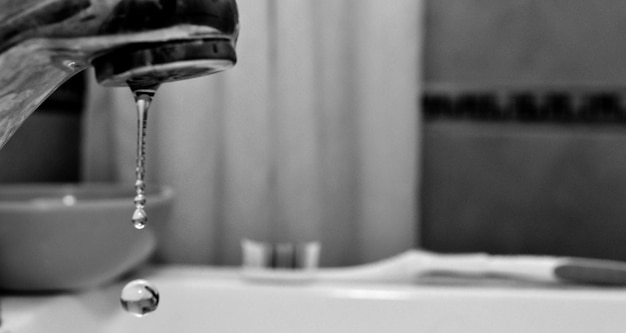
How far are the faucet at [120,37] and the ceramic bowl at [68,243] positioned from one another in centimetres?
32

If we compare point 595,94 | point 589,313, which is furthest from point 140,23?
point 595,94

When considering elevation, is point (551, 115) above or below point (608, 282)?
above

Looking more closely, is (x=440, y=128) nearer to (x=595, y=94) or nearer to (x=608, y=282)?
(x=595, y=94)

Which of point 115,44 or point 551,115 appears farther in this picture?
point 551,115

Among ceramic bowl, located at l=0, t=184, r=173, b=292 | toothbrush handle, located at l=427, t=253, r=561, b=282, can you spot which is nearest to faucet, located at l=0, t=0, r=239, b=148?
ceramic bowl, located at l=0, t=184, r=173, b=292

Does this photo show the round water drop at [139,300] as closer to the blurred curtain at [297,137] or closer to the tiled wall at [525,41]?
the blurred curtain at [297,137]

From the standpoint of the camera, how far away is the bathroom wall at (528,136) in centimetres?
104

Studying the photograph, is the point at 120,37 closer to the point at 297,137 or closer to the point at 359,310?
the point at 359,310

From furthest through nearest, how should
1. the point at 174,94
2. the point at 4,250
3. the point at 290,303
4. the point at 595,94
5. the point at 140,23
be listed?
the point at 595,94 → the point at 174,94 → the point at 290,303 → the point at 4,250 → the point at 140,23

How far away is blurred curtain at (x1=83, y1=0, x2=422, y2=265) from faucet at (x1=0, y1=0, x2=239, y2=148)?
1.95ft

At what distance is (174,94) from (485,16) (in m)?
0.54

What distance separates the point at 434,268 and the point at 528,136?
38 centimetres

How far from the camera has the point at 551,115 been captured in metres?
1.05

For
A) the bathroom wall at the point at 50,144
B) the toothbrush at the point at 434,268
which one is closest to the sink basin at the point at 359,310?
the toothbrush at the point at 434,268
